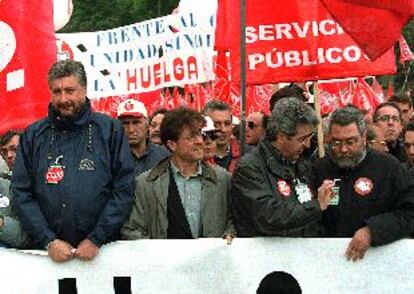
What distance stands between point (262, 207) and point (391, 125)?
10.5 feet

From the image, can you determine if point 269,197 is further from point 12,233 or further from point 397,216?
point 12,233

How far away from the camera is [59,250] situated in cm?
576

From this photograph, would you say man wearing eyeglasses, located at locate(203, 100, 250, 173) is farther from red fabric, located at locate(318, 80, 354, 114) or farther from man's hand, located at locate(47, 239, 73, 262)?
red fabric, located at locate(318, 80, 354, 114)

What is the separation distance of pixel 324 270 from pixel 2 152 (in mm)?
3072

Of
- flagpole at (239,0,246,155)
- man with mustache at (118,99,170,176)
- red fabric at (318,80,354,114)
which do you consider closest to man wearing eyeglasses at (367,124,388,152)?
flagpole at (239,0,246,155)

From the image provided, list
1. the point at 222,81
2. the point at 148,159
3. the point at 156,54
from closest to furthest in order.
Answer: the point at 148,159 → the point at 156,54 → the point at 222,81

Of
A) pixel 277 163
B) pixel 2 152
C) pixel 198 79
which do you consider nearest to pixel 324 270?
pixel 277 163

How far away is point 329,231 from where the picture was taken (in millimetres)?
5914

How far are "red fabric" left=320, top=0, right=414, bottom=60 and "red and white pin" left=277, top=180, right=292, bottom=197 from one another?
173cm

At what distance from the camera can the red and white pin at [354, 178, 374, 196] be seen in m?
5.75

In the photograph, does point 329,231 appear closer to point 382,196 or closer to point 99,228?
point 382,196

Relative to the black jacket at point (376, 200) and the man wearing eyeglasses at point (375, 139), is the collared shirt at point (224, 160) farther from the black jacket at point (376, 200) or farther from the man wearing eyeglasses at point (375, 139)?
the black jacket at point (376, 200)

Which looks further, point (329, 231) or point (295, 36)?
point (295, 36)

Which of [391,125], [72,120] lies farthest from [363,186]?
[391,125]
